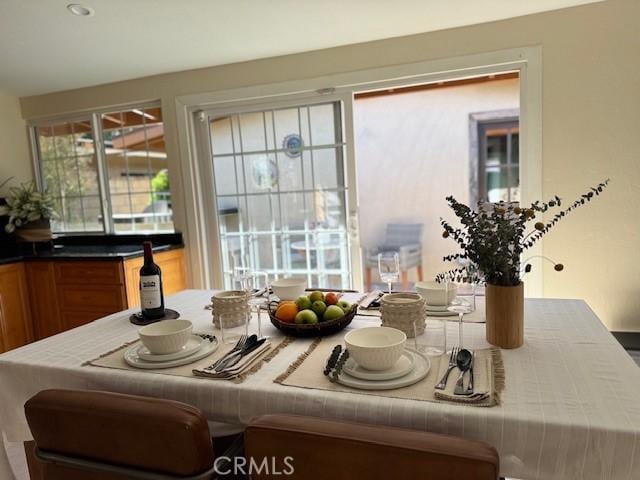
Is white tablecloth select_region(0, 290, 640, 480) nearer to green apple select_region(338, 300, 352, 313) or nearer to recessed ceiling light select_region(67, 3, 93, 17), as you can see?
green apple select_region(338, 300, 352, 313)

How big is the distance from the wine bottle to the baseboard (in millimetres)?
2393

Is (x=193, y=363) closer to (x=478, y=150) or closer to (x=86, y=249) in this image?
(x=86, y=249)

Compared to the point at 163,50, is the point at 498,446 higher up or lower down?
lower down

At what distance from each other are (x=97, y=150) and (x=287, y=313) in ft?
9.65

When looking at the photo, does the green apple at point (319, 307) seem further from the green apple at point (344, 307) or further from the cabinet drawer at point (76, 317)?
the cabinet drawer at point (76, 317)

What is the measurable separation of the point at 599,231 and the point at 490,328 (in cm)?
173


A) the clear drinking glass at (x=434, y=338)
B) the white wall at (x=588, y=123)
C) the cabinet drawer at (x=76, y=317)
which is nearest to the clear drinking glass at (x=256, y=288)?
the clear drinking glass at (x=434, y=338)

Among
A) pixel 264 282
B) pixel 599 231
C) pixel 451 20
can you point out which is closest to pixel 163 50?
pixel 451 20

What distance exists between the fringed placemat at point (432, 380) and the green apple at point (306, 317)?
0.42 feet

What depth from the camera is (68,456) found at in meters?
0.96

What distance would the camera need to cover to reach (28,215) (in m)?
3.35

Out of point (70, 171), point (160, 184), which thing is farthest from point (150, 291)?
point (70, 171)

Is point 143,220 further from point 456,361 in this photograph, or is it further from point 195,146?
point 456,361

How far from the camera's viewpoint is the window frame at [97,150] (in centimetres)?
355
